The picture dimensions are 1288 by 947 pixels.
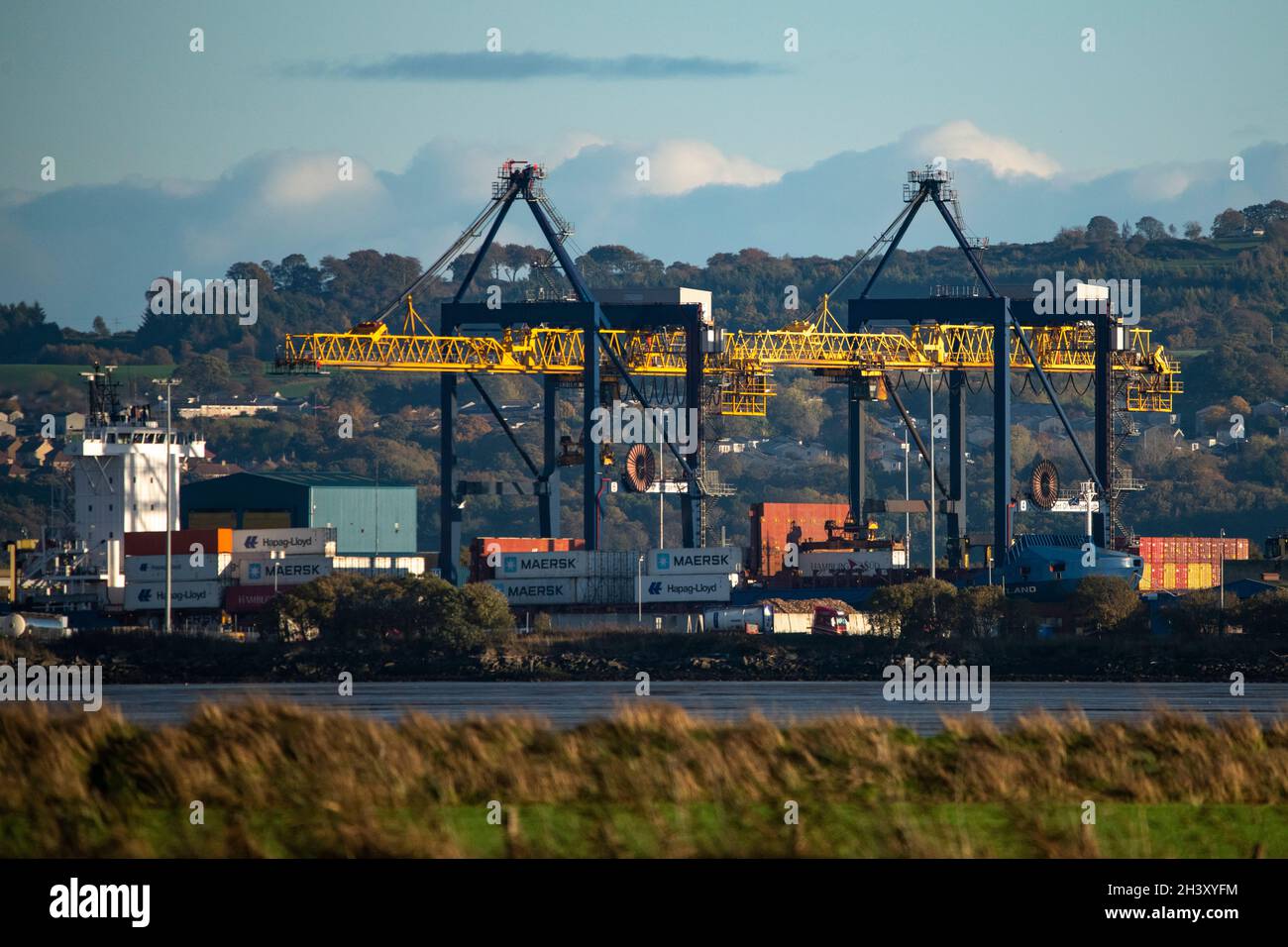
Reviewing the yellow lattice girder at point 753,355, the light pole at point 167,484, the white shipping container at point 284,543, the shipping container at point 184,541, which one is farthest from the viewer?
the white shipping container at point 284,543

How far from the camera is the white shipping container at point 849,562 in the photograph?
10156 cm

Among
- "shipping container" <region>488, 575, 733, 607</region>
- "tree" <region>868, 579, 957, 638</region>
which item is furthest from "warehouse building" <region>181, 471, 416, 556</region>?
"tree" <region>868, 579, 957, 638</region>

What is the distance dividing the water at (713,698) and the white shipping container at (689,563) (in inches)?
880

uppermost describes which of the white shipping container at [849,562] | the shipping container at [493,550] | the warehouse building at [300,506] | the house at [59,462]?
the house at [59,462]

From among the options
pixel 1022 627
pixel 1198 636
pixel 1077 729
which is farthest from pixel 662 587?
pixel 1077 729

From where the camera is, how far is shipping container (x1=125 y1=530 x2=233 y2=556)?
92812 millimetres

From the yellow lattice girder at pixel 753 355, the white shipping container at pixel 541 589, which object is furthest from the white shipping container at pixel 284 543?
the white shipping container at pixel 541 589

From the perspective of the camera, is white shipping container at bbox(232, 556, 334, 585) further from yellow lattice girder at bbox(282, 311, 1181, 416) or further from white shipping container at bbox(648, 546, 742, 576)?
white shipping container at bbox(648, 546, 742, 576)

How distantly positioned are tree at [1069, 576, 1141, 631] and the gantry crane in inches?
554

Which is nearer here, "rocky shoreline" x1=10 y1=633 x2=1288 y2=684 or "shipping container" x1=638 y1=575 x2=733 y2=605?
"rocky shoreline" x1=10 y1=633 x2=1288 y2=684

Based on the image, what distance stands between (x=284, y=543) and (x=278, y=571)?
24.7 ft

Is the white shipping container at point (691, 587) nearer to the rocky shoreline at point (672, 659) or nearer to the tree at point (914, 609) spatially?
the tree at point (914, 609)
